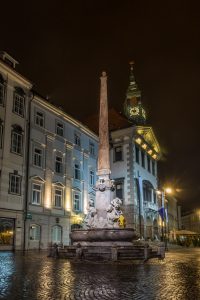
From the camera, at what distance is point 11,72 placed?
2848cm

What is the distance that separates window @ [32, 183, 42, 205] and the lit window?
341 centimetres

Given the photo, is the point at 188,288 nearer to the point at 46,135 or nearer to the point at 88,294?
the point at 88,294

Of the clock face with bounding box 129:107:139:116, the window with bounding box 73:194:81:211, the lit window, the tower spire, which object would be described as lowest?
the window with bounding box 73:194:81:211

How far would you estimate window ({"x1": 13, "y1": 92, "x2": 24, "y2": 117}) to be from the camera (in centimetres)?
2914

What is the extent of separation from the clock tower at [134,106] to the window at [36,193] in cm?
3024

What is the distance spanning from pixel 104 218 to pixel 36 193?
11044mm

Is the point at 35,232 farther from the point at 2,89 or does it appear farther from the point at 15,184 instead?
the point at 2,89

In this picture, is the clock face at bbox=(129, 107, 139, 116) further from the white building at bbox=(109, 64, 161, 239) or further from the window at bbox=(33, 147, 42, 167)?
the window at bbox=(33, 147, 42, 167)

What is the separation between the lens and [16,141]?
2867cm

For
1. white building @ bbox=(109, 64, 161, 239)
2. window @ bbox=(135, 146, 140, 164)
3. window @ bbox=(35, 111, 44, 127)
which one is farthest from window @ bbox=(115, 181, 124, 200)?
window @ bbox=(35, 111, 44, 127)

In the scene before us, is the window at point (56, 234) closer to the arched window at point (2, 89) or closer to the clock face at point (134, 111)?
the arched window at point (2, 89)

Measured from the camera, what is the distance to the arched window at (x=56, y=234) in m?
31.7

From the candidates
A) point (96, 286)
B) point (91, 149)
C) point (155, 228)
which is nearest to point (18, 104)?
point (91, 149)

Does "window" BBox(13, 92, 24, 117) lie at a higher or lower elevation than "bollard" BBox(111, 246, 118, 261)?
higher
